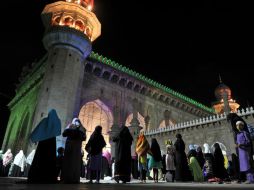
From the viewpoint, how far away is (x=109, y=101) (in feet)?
75.4

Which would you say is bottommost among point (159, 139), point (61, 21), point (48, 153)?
point (48, 153)

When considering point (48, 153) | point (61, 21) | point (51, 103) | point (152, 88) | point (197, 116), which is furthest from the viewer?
point (197, 116)

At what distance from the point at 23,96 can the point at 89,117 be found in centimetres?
938

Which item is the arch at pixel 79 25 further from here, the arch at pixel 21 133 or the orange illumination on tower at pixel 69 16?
the arch at pixel 21 133

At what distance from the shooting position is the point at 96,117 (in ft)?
70.8

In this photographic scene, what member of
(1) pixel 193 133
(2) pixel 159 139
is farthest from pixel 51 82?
(1) pixel 193 133

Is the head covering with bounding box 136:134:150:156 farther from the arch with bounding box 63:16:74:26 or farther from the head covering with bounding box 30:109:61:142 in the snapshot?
the arch with bounding box 63:16:74:26

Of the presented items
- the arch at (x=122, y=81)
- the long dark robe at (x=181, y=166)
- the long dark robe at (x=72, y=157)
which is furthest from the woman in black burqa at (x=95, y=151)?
the arch at (x=122, y=81)

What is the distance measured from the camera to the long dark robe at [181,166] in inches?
342

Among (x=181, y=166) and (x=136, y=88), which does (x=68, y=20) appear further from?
(x=181, y=166)

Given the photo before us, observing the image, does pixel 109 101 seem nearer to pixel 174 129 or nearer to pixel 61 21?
pixel 174 129

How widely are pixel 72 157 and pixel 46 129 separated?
106 cm

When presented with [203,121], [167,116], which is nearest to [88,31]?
[203,121]

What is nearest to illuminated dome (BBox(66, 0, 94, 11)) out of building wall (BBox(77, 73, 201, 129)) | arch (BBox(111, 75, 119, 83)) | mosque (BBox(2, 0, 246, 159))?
mosque (BBox(2, 0, 246, 159))
